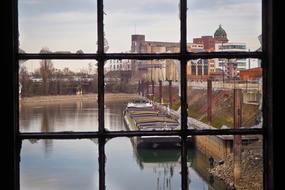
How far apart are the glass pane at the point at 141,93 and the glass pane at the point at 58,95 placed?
0.17ft

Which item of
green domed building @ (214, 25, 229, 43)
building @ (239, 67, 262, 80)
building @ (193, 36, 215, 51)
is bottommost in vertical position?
building @ (239, 67, 262, 80)

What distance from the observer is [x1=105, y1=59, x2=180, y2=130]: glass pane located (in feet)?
4.22

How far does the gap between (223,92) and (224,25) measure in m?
0.20

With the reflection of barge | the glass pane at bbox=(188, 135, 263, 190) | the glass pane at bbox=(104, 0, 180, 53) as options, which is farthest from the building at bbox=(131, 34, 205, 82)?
the glass pane at bbox=(188, 135, 263, 190)

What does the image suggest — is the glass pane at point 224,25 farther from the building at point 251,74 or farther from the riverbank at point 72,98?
the riverbank at point 72,98

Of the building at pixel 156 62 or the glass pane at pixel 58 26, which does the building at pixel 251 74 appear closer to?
the building at pixel 156 62

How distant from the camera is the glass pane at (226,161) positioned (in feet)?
4.23

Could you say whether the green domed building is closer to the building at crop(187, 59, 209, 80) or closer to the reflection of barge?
the building at crop(187, 59, 209, 80)

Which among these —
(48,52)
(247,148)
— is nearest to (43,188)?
(48,52)

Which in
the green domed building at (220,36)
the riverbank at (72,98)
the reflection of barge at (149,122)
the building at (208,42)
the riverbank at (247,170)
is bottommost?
the riverbank at (247,170)

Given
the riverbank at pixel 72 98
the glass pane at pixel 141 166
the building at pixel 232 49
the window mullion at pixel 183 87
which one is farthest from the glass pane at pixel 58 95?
the building at pixel 232 49

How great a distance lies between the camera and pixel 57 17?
1292mm

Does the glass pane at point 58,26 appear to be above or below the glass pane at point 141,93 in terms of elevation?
above

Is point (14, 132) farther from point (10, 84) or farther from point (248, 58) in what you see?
point (248, 58)
